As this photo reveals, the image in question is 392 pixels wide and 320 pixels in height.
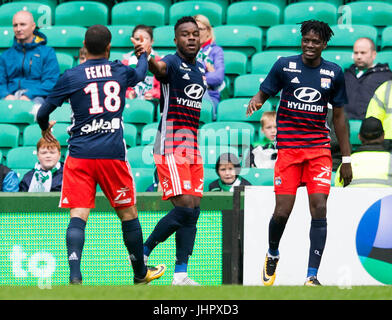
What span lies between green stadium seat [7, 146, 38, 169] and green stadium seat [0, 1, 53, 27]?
2980mm

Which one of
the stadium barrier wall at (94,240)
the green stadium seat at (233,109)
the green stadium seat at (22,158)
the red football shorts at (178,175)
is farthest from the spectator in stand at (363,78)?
the green stadium seat at (22,158)

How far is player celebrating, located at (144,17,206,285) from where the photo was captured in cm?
690

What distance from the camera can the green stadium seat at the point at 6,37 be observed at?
39.2 feet

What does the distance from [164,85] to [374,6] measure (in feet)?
19.1

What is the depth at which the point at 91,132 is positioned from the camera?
6.31m

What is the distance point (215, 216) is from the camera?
7.99 metres

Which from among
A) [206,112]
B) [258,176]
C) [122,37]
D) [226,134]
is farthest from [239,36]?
[258,176]

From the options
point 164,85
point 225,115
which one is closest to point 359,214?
point 164,85

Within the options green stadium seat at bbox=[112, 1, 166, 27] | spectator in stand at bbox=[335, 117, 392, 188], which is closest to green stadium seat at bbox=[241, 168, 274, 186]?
spectator in stand at bbox=[335, 117, 392, 188]

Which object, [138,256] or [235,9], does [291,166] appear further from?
[235,9]

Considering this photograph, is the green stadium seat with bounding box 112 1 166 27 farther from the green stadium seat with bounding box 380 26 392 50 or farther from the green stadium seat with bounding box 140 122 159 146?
the green stadium seat with bounding box 380 26 392 50

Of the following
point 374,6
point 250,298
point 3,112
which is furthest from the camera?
point 374,6

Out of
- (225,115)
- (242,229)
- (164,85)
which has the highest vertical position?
(164,85)

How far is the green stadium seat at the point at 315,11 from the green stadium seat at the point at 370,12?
36 centimetres
